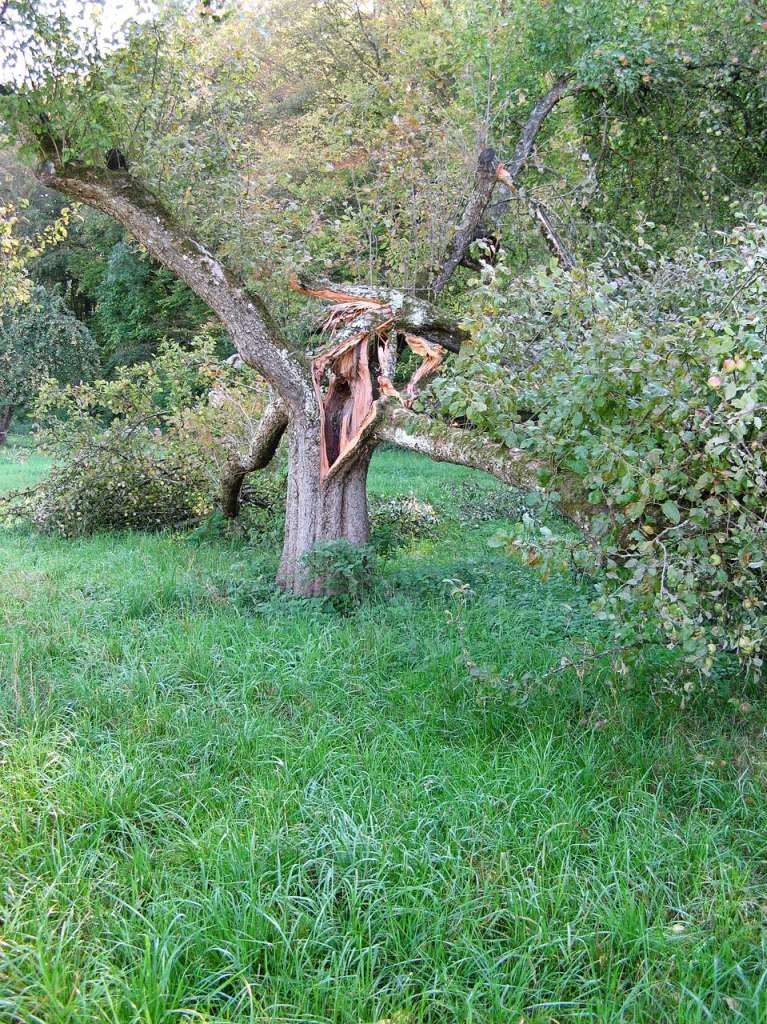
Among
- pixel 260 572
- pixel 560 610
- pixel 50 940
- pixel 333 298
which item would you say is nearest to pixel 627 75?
pixel 333 298

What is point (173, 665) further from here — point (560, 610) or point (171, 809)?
point (560, 610)

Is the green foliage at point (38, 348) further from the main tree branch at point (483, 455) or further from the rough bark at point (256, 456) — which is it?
the main tree branch at point (483, 455)

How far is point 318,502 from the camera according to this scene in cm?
661

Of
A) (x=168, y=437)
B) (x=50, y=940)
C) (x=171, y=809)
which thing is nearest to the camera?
(x=50, y=940)

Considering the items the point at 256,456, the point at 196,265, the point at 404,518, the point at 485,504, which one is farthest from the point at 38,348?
the point at 196,265

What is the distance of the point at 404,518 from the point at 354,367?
127 inches

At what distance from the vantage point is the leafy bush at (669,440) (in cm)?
286

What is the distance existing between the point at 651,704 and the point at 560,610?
1.71 m

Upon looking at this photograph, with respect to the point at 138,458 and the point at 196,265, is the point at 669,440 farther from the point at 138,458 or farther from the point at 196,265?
the point at 138,458

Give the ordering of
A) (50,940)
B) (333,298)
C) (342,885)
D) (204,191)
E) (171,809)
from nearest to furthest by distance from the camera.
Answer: (50,940)
(342,885)
(171,809)
(333,298)
(204,191)

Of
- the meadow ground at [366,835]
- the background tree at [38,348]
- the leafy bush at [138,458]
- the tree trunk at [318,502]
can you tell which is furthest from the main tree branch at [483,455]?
the background tree at [38,348]

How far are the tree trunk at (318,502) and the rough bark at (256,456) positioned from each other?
63 centimetres

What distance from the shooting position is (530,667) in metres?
4.49

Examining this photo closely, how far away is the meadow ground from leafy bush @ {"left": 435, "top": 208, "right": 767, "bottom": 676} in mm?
585
